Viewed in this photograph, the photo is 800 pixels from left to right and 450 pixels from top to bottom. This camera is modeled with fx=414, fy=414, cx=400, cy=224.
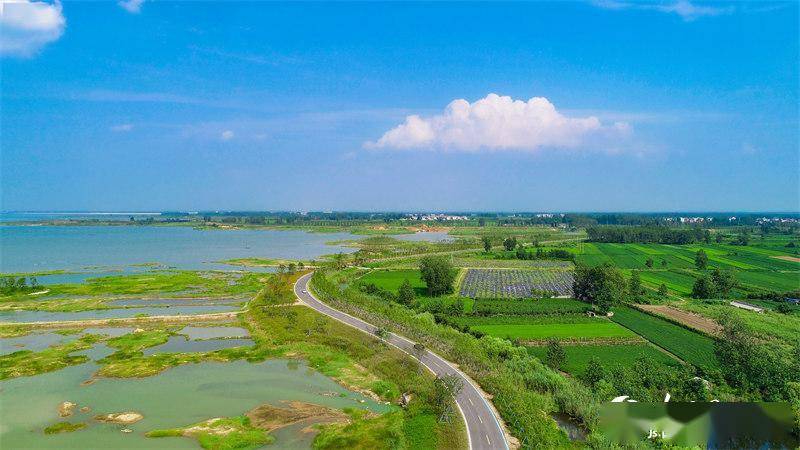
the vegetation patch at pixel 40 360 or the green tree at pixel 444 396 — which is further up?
the green tree at pixel 444 396

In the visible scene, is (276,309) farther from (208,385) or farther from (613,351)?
(613,351)

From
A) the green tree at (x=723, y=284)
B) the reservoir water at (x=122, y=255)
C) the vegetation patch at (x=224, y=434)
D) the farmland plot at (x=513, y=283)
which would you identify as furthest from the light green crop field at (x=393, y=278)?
the green tree at (x=723, y=284)

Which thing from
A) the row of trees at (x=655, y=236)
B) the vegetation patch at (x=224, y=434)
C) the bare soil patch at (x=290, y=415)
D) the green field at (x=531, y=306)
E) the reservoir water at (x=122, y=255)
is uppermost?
the row of trees at (x=655, y=236)

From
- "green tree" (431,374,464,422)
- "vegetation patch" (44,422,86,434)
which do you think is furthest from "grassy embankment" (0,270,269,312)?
"green tree" (431,374,464,422)

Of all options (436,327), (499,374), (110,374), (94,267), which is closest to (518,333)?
(436,327)

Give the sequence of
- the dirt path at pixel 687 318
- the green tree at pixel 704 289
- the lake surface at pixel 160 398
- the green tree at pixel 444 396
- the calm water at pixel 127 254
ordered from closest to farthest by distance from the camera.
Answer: the lake surface at pixel 160 398 < the green tree at pixel 444 396 < the dirt path at pixel 687 318 < the green tree at pixel 704 289 < the calm water at pixel 127 254

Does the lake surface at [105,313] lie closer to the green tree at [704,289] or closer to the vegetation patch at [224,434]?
the vegetation patch at [224,434]

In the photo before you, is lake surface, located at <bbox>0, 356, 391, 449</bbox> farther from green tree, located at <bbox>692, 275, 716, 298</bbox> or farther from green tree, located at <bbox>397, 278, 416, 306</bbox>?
green tree, located at <bbox>692, 275, 716, 298</bbox>
